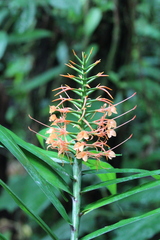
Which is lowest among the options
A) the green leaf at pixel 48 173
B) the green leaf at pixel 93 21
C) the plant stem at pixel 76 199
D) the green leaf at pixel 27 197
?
the green leaf at pixel 27 197

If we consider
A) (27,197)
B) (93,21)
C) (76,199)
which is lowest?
(27,197)

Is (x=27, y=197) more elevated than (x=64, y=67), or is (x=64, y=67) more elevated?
(x=64, y=67)

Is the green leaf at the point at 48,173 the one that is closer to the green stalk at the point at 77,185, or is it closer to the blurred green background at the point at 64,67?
the green stalk at the point at 77,185

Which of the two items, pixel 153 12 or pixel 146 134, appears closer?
pixel 153 12

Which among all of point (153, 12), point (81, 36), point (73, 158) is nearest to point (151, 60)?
point (153, 12)

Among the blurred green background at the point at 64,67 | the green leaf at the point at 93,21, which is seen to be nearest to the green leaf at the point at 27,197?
the blurred green background at the point at 64,67

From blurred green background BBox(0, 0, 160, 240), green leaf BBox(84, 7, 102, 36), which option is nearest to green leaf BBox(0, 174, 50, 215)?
blurred green background BBox(0, 0, 160, 240)

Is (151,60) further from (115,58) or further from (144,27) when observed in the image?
(115,58)

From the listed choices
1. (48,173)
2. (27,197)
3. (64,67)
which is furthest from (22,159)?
(64,67)

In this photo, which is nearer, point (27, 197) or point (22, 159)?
point (22, 159)

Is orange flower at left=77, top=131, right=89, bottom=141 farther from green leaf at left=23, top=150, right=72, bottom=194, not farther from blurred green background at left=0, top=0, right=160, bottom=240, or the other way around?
blurred green background at left=0, top=0, right=160, bottom=240

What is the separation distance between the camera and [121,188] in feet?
5.58

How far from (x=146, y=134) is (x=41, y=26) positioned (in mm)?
1091

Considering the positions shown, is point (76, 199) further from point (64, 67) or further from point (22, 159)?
point (64, 67)
